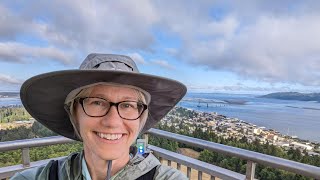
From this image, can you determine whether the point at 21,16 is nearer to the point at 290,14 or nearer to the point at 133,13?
the point at 133,13

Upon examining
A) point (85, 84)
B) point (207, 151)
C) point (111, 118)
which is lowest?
point (207, 151)

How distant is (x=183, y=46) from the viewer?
596 cm

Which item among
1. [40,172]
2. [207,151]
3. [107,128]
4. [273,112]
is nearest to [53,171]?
[40,172]

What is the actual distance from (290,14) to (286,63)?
0.67 metres

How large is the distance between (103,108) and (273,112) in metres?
1.79

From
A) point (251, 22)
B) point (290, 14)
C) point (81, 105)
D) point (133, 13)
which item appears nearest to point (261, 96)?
point (290, 14)

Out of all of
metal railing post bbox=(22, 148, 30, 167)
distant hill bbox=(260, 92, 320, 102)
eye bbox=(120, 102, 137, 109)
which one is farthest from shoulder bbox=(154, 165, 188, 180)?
distant hill bbox=(260, 92, 320, 102)

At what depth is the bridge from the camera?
1422 mm

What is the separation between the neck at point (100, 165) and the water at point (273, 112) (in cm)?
63

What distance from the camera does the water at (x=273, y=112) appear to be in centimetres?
182

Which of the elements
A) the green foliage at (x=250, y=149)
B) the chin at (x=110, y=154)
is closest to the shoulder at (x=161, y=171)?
the chin at (x=110, y=154)

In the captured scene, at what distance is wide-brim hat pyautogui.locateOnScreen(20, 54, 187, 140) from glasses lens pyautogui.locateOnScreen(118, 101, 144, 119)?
6 cm

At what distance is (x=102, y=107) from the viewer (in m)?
0.88

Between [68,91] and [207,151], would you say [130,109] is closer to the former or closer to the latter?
[68,91]
